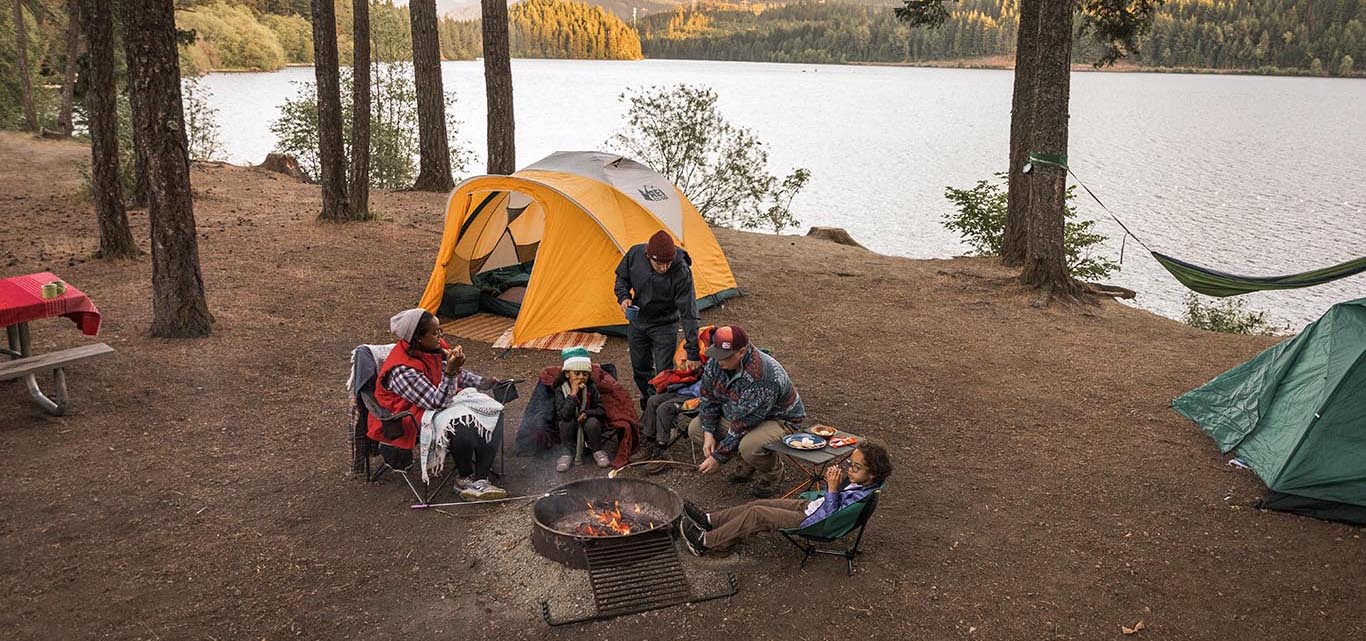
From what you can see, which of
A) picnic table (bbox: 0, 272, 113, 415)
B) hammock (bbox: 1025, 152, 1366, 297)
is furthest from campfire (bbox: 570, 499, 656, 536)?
hammock (bbox: 1025, 152, 1366, 297)

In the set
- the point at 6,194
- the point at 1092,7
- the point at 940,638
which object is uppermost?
the point at 1092,7

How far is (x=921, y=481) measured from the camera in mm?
6441

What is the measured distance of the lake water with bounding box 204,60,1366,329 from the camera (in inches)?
1021

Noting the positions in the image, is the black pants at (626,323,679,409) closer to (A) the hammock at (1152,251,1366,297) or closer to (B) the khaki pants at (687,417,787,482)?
(B) the khaki pants at (687,417,787,482)

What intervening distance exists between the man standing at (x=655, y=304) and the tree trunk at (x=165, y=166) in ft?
13.9

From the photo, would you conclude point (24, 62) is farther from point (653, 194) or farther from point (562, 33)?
point (562, 33)

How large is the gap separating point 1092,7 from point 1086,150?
36.9 metres

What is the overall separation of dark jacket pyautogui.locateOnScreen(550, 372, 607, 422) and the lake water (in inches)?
692

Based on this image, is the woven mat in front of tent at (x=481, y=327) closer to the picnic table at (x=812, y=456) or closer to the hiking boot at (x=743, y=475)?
the hiking boot at (x=743, y=475)

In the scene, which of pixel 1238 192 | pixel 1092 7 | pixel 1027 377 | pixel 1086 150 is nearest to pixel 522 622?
pixel 1027 377

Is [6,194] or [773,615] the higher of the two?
[6,194]

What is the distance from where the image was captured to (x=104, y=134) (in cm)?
1098

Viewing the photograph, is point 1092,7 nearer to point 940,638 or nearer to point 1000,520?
point 1000,520

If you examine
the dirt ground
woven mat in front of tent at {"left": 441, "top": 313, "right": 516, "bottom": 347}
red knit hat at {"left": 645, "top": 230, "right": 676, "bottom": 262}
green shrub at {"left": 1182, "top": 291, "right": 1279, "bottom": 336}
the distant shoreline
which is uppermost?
the distant shoreline
